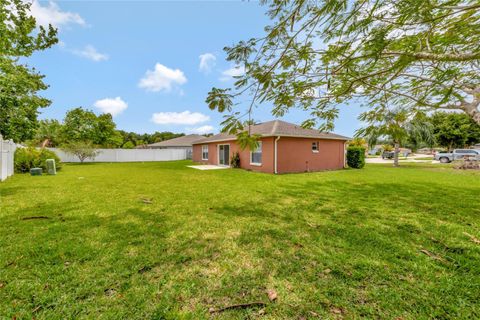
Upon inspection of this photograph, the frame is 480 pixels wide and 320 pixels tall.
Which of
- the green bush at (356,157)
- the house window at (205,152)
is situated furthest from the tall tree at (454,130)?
the house window at (205,152)

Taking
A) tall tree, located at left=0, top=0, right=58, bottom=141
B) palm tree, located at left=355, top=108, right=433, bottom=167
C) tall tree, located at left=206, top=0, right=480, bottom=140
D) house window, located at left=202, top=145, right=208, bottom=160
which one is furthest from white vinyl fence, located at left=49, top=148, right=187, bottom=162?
palm tree, located at left=355, top=108, right=433, bottom=167

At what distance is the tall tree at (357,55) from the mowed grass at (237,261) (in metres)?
1.94

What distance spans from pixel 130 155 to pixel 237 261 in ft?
88.4

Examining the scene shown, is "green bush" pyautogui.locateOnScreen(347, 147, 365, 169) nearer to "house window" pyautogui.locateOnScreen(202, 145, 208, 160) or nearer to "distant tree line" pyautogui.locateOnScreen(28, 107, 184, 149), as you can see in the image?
"house window" pyautogui.locateOnScreen(202, 145, 208, 160)

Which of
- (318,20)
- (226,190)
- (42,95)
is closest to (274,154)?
(226,190)

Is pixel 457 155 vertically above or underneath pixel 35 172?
above

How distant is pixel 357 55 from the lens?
10.5 ft

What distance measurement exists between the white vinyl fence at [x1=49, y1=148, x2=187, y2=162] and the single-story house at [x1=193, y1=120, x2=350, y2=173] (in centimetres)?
1350

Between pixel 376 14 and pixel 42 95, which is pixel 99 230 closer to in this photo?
pixel 376 14

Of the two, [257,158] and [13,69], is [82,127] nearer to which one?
[13,69]

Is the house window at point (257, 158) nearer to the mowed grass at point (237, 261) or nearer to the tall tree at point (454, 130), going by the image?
the mowed grass at point (237, 261)

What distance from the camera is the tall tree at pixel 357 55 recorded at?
237 centimetres

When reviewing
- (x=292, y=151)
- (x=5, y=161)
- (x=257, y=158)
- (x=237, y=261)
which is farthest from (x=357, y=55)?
(x=5, y=161)

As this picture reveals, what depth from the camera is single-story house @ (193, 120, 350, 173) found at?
1237cm
